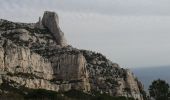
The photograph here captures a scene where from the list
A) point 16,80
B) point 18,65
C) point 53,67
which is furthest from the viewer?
point 53,67

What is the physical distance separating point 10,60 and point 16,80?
858 cm

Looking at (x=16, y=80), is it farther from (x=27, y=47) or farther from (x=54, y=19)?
(x=54, y=19)

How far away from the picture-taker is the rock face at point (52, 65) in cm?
12512

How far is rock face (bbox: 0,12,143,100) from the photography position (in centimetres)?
12512

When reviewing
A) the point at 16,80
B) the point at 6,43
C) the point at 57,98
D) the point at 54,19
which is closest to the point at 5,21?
the point at 54,19

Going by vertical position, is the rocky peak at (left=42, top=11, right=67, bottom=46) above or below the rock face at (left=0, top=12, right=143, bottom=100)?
above

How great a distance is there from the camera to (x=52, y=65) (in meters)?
136

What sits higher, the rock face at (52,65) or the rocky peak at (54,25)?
the rocky peak at (54,25)

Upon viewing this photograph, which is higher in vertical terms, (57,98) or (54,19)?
(54,19)

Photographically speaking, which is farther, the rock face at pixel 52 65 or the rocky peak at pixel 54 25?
the rocky peak at pixel 54 25

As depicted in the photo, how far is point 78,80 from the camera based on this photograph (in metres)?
134

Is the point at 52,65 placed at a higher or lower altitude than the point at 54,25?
lower

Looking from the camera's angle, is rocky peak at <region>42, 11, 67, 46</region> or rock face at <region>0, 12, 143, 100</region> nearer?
rock face at <region>0, 12, 143, 100</region>

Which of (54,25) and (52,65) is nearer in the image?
(52,65)
